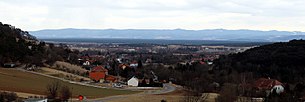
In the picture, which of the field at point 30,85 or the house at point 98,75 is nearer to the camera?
the field at point 30,85

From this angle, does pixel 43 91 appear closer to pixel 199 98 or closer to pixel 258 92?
pixel 199 98

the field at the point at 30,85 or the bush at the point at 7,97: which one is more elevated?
the bush at the point at 7,97

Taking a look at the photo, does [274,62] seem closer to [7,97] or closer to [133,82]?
[133,82]

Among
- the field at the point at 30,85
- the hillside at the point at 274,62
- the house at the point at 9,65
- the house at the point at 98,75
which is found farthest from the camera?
the hillside at the point at 274,62

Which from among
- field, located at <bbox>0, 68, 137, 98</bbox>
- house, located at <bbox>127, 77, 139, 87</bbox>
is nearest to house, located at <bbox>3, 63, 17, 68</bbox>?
Result: field, located at <bbox>0, 68, 137, 98</bbox>

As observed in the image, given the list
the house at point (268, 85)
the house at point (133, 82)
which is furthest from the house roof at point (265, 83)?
the house at point (133, 82)

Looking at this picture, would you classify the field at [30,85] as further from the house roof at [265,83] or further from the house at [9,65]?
the house roof at [265,83]

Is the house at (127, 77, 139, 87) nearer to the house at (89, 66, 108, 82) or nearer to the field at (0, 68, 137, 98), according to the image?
the house at (89, 66, 108, 82)

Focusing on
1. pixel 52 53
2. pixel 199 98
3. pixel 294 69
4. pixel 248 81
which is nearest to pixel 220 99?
pixel 199 98
